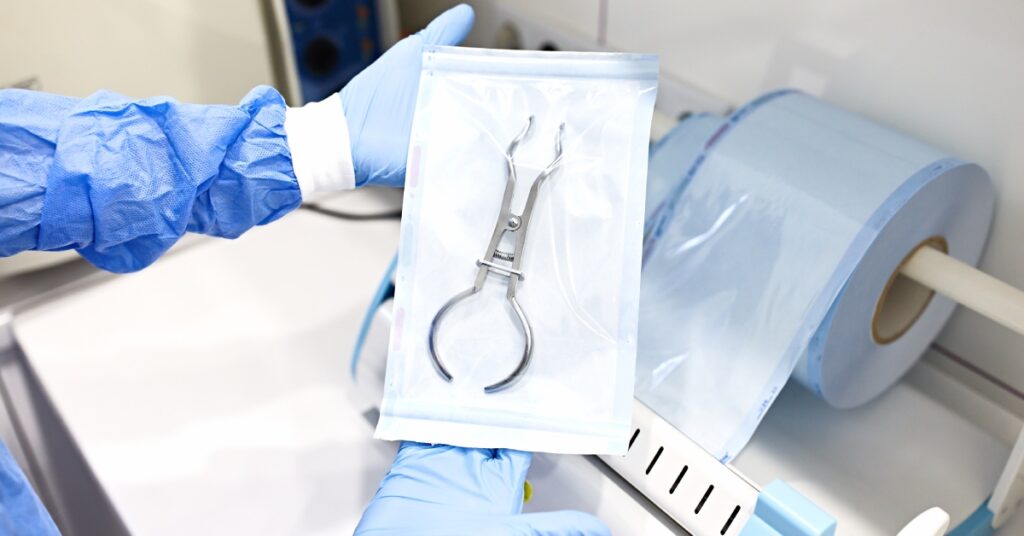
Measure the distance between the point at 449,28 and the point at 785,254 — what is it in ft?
1.13

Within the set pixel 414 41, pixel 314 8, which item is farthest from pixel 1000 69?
pixel 314 8

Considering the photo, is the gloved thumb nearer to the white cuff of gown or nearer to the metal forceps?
A: the metal forceps

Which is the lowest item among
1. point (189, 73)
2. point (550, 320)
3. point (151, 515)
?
point (151, 515)

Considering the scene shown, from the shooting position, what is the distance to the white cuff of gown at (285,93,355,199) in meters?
0.65

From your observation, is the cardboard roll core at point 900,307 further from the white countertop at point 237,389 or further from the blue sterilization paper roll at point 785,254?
the white countertop at point 237,389

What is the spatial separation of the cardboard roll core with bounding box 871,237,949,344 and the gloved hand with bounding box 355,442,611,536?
348 mm

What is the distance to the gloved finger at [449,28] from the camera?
694mm

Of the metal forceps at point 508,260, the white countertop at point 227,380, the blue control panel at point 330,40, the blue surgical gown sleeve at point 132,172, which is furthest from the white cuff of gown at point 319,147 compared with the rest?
the blue control panel at point 330,40

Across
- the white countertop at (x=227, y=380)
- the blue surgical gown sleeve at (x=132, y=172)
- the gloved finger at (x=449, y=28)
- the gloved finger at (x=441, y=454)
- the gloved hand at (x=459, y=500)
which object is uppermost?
the gloved finger at (x=449, y=28)

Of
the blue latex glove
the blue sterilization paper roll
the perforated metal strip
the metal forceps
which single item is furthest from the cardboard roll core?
the blue latex glove

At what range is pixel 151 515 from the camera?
0.69 m

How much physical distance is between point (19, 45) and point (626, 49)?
66 centimetres

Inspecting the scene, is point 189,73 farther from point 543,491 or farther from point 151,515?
point 543,491

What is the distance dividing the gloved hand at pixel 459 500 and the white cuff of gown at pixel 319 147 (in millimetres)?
228
